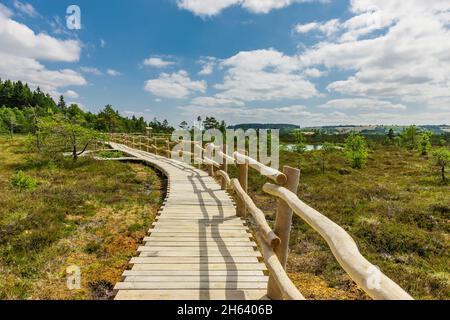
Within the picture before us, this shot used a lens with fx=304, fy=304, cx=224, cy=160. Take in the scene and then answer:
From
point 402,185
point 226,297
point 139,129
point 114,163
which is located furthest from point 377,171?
point 139,129

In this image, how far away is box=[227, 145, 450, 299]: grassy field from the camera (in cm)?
582

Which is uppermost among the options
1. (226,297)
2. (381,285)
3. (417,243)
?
(381,285)

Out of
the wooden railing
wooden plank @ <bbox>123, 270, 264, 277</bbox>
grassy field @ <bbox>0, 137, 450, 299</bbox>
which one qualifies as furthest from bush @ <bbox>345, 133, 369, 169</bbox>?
wooden plank @ <bbox>123, 270, 264, 277</bbox>

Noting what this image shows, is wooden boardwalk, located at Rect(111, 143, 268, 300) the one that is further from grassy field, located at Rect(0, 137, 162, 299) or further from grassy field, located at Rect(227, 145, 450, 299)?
grassy field, located at Rect(227, 145, 450, 299)

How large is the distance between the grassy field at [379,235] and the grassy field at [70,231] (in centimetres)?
380

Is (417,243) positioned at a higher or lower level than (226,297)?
→ lower

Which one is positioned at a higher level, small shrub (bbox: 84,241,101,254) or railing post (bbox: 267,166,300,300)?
railing post (bbox: 267,166,300,300)

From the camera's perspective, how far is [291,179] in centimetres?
365

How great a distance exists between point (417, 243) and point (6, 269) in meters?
9.24

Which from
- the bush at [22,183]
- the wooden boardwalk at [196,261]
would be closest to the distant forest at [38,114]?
the bush at [22,183]

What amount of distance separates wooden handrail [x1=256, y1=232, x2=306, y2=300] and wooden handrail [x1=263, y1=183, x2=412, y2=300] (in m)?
0.60

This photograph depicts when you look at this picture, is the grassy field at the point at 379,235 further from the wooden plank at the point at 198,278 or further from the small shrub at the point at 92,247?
the small shrub at the point at 92,247

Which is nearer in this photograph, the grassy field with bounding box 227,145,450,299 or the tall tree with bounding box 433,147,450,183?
the grassy field with bounding box 227,145,450,299
